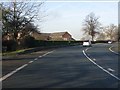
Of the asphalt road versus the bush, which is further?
the bush

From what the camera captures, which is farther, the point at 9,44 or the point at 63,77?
the point at 9,44

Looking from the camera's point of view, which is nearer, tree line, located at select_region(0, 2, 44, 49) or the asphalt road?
the asphalt road

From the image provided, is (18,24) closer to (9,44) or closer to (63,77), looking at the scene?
(9,44)

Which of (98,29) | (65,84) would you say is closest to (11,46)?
(65,84)

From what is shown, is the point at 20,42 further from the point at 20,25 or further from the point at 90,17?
the point at 90,17

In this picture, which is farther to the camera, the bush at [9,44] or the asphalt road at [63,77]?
the bush at [9,44]

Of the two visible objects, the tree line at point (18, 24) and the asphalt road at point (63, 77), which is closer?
the asphalt road at point (63, 77)

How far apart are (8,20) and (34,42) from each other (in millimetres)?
8661

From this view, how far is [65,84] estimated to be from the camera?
42.0ft

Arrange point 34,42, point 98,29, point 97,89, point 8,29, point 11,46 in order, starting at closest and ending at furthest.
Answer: point 97,89, point 11,46, point 8,29, point 34,42, point 98,29

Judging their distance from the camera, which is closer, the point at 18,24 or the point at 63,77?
the point at 63,77

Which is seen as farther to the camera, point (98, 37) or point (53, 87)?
point (98, 37)

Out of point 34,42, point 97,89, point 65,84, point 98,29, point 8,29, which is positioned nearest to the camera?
point 97,89

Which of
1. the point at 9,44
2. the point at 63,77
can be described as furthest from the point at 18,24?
the point at 63,77
